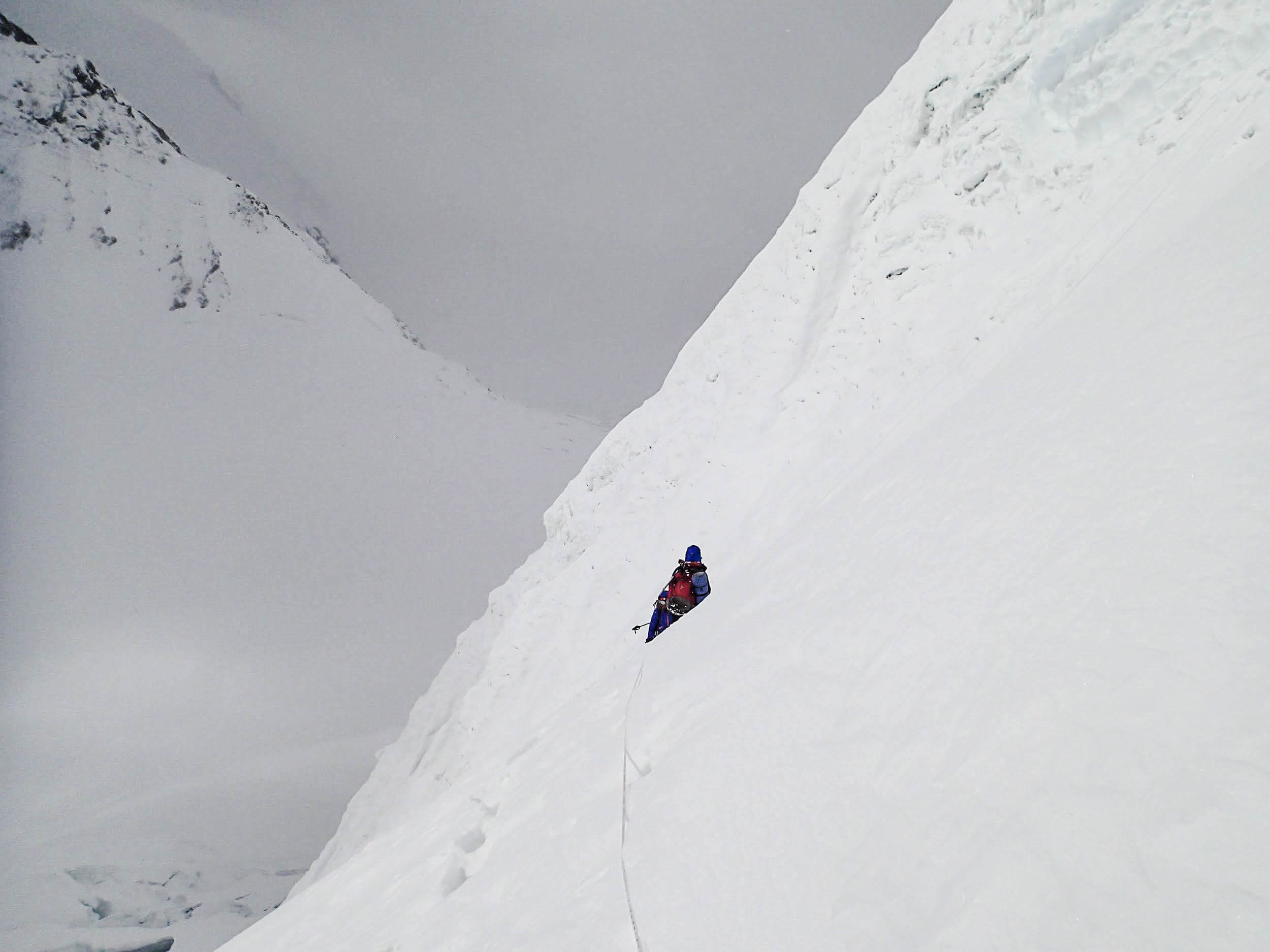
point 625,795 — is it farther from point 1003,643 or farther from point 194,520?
point 194,520

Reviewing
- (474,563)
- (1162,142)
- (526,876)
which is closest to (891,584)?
(526,876)

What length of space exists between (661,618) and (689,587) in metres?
0.61

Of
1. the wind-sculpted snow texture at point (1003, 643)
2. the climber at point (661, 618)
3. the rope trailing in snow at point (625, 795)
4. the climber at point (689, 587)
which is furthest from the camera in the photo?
the climber at point (661, 618)

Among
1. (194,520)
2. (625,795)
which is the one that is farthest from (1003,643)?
(194,520)

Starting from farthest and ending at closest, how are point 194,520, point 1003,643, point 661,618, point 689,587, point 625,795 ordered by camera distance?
point 194,520 → point 661,618 → point 689,587 → point 625,795 → point 1003,643

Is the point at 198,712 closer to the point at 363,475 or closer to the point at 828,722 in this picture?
the point at 363,475

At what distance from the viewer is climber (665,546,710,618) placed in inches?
304

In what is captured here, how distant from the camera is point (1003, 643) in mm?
2268

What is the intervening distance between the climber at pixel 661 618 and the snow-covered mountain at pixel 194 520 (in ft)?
50.2

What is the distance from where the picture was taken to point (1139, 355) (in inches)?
132

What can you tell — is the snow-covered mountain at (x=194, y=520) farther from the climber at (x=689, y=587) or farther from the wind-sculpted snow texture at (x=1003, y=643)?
the wind-sculpted snow texture at (x=1003, y=643)

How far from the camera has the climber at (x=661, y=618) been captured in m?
7.93

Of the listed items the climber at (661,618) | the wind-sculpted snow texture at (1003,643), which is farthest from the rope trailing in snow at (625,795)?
the climber at (661,618)

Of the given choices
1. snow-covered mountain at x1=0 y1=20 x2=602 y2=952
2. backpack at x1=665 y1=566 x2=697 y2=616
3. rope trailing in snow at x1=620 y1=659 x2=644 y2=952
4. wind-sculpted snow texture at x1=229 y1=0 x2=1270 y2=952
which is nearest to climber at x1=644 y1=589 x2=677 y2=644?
backpack at x1=665 y1=566 x2=697 y2=616
